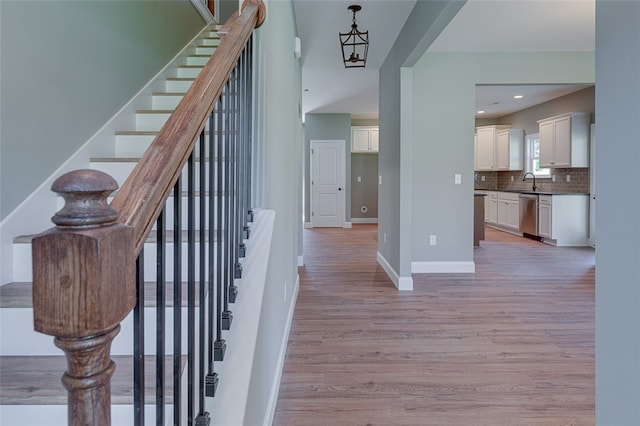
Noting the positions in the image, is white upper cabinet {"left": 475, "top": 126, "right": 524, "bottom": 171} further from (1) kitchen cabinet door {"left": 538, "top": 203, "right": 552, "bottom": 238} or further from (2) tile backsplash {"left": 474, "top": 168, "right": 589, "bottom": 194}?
(1) kitchen cabinet door {"left": 538, "top": 203, "right": 552, "bottom": 238}

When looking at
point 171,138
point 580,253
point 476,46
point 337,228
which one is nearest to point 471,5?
point 476,46

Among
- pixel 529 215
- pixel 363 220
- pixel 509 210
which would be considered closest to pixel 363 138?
pixel 363 220

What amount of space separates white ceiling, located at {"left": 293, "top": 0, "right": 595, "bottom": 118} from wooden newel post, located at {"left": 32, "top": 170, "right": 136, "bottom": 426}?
3.43 metres

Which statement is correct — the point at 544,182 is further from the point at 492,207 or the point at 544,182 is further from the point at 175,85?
the point at 175,85

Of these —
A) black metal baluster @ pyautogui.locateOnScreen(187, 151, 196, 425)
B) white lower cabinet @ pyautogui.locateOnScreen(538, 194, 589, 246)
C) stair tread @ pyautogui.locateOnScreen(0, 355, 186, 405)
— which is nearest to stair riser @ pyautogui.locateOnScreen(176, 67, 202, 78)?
stair tread @ pyautogui.locateOnScreen(0, 355, 186, 405)

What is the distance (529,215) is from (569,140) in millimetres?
1498

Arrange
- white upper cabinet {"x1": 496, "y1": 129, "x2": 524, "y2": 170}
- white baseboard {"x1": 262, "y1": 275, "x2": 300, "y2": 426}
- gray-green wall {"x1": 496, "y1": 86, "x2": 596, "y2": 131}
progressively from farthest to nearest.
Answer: white upper cabinet {"x1": 496, "y1": 129, "x2": 524, "y2": 170}, gray-green wall {"x1": 496, "y1": 86, "x2": 596, "y2": 131}, white baseboard {"x1": 262, "y1": 275, "x2": 300, "y2": 426}

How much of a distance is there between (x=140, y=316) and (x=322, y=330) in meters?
2.39

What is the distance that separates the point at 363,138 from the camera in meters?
9.78

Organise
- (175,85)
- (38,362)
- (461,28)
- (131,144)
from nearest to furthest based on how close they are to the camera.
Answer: (38,362) < (131,144) < (175,85) < (461,28)

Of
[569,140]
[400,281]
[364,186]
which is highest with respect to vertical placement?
[569,140]

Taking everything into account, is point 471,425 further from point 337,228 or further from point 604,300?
point 337,228

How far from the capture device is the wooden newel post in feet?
1.27

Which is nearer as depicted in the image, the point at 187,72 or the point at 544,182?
the point at 187,72
